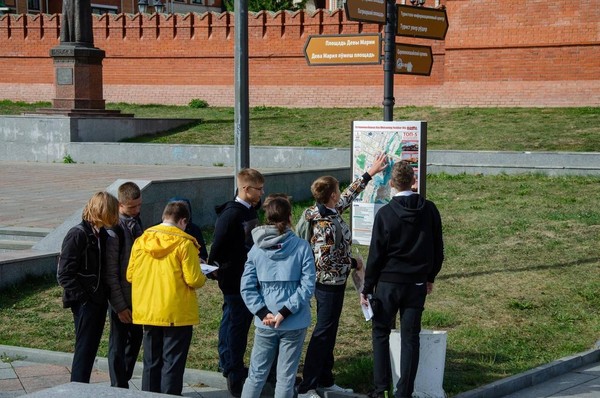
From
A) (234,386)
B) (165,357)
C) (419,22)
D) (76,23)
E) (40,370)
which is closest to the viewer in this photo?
(165,357)

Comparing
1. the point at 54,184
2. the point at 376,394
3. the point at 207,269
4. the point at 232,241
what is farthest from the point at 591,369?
the point at 54,184

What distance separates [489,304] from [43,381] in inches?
176

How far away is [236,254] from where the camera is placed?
718 centimetres

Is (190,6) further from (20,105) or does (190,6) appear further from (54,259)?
(54,259)

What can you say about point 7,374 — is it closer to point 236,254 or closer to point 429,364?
point 236,254

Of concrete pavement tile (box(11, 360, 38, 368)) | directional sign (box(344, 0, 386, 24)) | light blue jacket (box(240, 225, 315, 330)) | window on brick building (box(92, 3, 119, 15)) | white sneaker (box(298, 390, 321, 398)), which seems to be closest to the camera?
light blue jacket (box(240, 225, 315, 330))

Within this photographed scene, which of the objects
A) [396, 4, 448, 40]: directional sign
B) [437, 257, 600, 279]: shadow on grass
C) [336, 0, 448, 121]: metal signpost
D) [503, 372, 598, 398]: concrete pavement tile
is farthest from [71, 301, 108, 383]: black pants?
[437, 257, 600, 279]: shadow on grass

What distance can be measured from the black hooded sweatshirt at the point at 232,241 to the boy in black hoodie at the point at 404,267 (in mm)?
923

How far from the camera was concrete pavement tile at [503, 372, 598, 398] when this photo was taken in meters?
7.56

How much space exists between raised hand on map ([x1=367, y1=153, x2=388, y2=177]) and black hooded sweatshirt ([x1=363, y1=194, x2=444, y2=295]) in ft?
3.98

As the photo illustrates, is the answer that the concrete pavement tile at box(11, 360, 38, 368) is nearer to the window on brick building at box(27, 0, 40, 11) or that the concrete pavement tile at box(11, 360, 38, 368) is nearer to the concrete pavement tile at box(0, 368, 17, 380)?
the concrete pavement tile at box(0, 368, 17, 380)

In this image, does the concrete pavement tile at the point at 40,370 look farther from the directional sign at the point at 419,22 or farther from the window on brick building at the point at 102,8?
the window on brick building at the point at 102,8

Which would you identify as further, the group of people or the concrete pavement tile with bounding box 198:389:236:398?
the concrete pavement tile with bounding box 198:389:236:398

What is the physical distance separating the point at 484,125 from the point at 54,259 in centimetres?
1554
